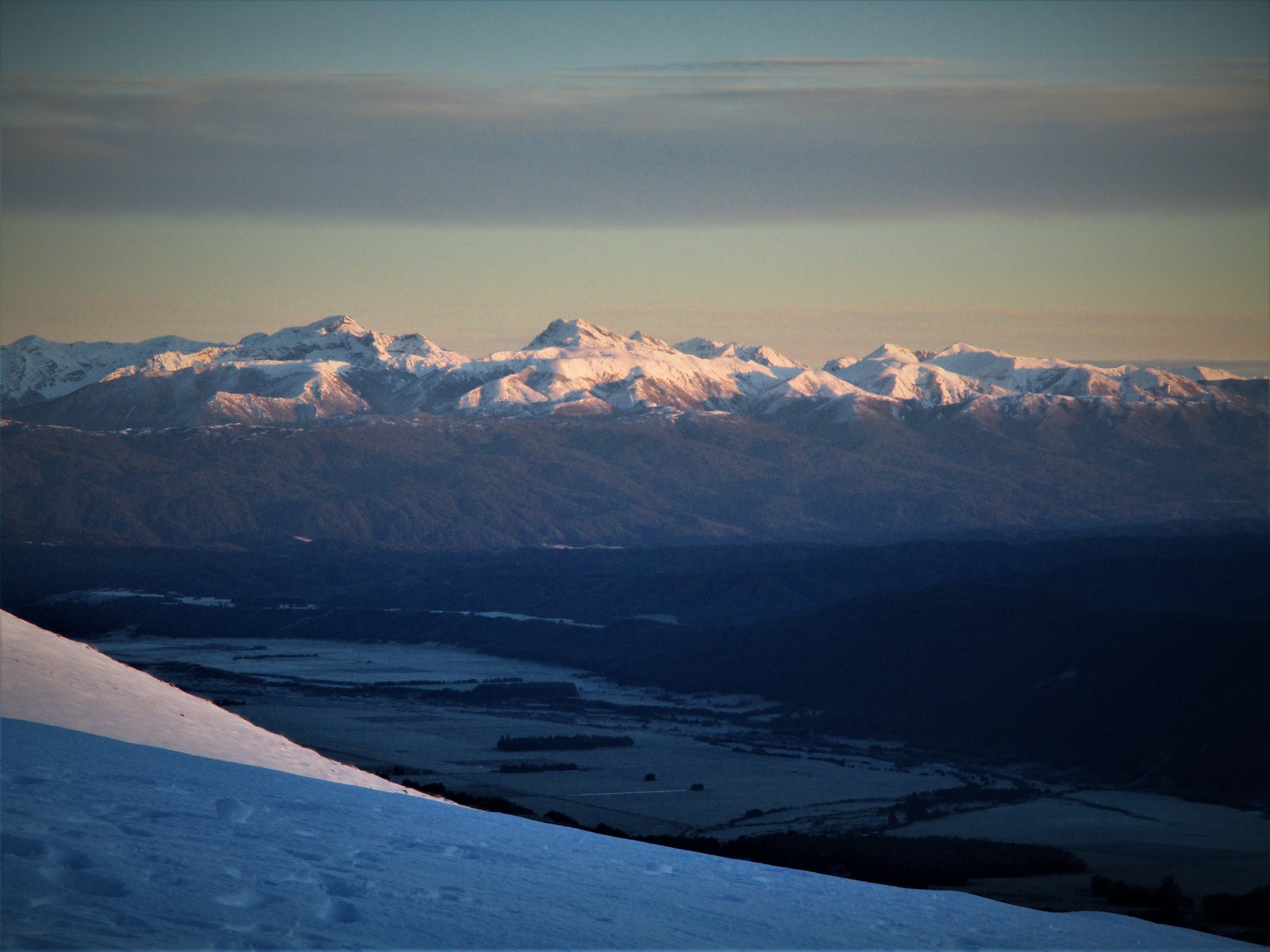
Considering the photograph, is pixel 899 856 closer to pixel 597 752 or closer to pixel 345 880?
pixel 597 752

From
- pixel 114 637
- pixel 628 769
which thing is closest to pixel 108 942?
pixel 628 769

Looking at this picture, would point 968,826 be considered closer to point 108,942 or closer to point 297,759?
point 297,759

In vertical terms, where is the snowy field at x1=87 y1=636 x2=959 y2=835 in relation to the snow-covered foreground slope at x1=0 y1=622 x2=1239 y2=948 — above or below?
below

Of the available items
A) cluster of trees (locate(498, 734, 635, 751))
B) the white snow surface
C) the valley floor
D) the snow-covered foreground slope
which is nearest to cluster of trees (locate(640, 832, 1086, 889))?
the valley floor

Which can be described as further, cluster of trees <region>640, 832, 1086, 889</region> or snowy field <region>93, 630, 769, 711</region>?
snowy field <region>93, 630, 769, 711</region>

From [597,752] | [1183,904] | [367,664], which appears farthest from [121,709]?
[367,664]

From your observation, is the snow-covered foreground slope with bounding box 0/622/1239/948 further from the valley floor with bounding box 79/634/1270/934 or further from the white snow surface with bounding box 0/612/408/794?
the valley floor with bounding box 79/634/1270/934

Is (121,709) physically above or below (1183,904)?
above

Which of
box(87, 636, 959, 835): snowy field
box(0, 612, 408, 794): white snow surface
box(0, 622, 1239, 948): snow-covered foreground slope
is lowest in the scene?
box(87, 636, 959, 835): snowy field
